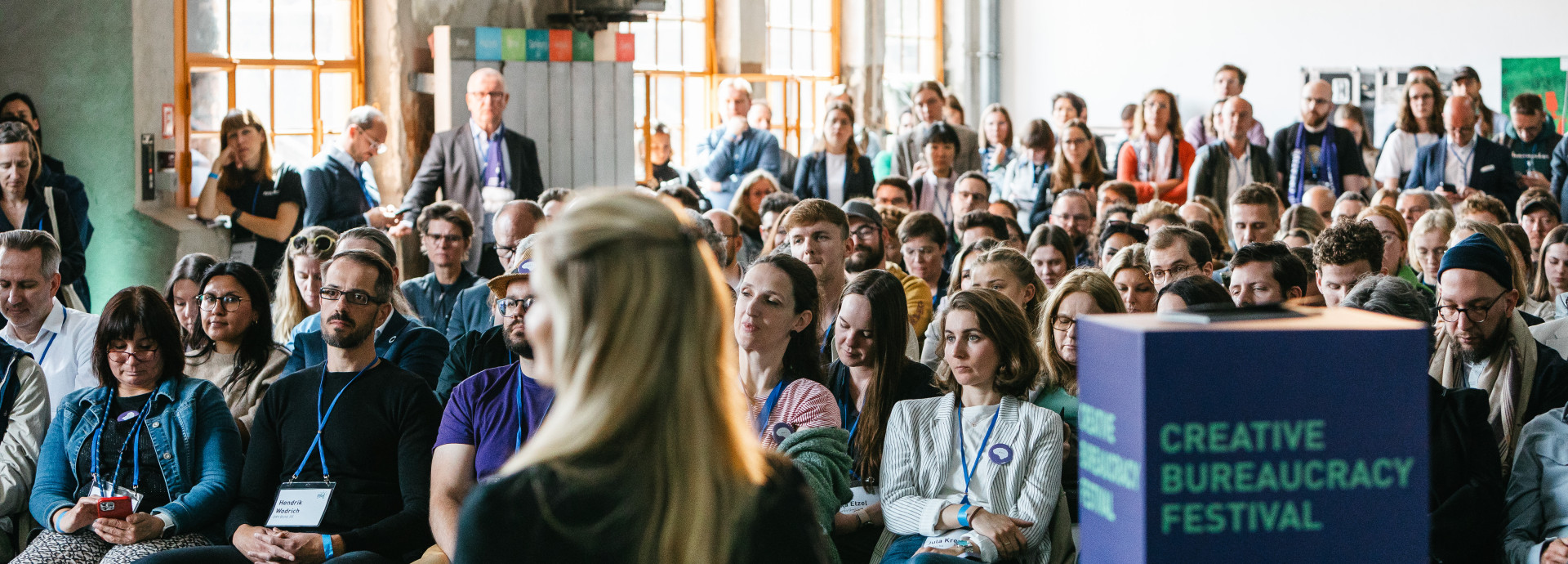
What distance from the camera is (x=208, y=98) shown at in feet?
24.2

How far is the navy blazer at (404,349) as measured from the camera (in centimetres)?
391

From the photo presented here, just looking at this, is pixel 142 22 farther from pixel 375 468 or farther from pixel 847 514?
pixel 847 514

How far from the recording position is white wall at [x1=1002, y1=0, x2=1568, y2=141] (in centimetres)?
1139

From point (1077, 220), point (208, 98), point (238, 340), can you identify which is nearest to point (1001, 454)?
point (238, 340)

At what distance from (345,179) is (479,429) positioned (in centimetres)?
393

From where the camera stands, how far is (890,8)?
12.3 m

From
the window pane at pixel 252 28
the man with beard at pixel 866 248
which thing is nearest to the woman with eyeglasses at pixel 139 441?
the man with beard at pixel 866 248

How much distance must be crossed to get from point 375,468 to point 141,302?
2.28 feet

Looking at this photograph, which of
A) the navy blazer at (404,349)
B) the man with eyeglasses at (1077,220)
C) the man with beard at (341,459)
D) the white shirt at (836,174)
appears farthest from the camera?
the white shirt at (836,174)

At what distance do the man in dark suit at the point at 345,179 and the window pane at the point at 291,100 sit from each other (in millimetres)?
1114

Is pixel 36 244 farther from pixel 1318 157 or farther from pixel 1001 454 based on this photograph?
pixel 1318 157

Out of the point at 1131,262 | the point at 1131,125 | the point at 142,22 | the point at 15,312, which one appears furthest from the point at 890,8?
the point at 15,312

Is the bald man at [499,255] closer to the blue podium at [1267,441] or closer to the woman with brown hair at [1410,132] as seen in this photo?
the blue podium at [1267,441]

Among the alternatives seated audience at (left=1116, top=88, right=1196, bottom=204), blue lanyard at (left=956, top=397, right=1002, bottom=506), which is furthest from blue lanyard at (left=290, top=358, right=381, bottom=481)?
seated audience at (left=1116, top=88, right=1196, bottom=204)
